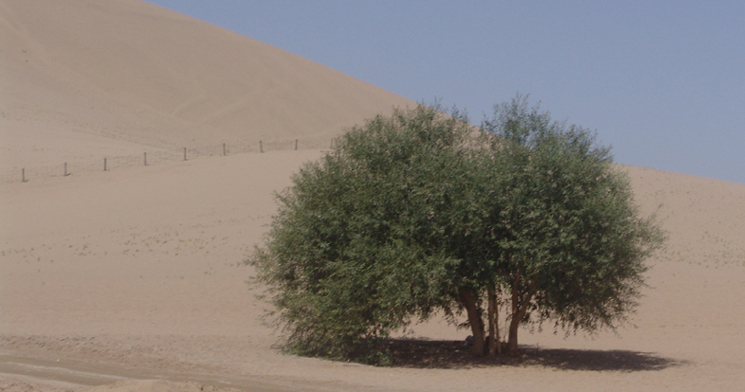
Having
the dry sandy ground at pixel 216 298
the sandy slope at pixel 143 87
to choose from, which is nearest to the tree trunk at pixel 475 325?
the dry sandy ground at pixel 216 298

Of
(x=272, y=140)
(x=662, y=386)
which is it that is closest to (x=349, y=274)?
(x=662, y=386)

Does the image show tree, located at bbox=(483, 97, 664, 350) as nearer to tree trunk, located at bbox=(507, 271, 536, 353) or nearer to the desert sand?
tree trunk, located at bbox=(507, 271, 536, 353)

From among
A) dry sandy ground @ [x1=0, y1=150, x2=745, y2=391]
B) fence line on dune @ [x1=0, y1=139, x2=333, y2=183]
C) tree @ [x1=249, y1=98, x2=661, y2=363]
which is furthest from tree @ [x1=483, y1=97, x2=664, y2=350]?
fence line on dune @ [x1=0, y1=139, x2=333, y2=183]

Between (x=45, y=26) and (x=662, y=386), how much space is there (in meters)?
82.1

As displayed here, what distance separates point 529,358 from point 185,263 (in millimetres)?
Answer: 15571

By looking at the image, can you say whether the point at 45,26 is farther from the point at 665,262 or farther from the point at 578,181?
the point at 578,181

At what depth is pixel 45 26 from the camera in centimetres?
8144

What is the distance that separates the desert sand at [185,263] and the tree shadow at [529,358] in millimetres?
134

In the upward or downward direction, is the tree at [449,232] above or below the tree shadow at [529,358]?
above

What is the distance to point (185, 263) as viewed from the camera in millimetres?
29344

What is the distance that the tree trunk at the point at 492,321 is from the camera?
18.2 meters

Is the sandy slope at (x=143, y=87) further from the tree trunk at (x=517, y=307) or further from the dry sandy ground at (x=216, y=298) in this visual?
the tree trunk at (x=517, y=307)

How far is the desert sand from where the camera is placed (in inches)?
614

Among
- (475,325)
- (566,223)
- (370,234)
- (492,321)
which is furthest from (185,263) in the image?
(566,223)
